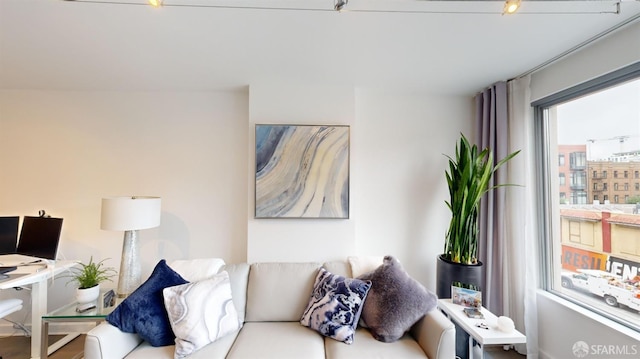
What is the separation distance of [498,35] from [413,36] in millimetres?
562

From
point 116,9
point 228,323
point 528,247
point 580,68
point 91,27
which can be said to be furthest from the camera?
point 528,247

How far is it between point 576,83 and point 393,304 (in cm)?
211

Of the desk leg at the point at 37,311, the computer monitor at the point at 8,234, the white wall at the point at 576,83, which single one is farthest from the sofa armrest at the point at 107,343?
the white wall at the point at 576,83

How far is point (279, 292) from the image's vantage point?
1953mm

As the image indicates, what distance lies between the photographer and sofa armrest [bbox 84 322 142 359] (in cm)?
141

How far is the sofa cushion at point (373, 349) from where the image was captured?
4.95ft

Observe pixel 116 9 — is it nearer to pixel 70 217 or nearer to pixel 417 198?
pixel 70 217

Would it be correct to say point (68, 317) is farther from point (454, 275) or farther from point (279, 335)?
point (454, 275)

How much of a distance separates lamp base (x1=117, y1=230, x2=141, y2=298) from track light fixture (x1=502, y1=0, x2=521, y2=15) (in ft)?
9.85

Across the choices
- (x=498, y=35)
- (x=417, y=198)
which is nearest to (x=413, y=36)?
(x=498, y=35)

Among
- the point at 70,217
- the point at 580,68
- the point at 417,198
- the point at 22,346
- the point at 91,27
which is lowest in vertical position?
the point at 22,346

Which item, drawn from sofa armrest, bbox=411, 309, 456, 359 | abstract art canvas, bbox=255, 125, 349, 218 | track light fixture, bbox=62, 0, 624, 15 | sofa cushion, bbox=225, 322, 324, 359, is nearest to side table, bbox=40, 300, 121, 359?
sofa cushion, bbox=225, 322, 324, 359

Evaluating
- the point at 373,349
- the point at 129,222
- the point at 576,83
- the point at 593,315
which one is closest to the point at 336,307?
the point at 373,349

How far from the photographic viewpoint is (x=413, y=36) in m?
1.67
